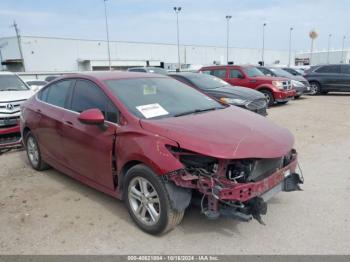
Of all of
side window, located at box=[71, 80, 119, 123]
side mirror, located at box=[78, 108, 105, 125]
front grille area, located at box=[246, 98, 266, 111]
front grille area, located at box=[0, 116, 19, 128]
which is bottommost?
front grille area, located at box=[246, 98, 266, 111]

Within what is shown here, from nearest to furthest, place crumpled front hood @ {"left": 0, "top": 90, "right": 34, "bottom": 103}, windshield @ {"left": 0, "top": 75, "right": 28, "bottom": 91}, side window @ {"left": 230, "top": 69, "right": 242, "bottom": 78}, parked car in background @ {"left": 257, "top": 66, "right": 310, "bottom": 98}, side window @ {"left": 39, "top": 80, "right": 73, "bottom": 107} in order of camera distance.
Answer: side window @ {"left": 39, "top": 80, "right": 73, "bottom": 107}
crumpled front hood @ {"left": 0, "top": 90, "right": 34, "bottom": 103}
windshield @ {"left": 0, "top": 75, "right": 28, "bottom": 91}
side window @ {"left": 230, "top": 69, "right": 242, "bottom": 78}
parked car in background @ {"left": 257, "top": 66, "right": 310, "bottom": 98}

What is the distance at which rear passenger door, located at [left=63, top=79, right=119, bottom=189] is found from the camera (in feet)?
12.6

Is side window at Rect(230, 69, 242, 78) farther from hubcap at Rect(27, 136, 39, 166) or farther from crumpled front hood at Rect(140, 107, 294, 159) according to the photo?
crumpled front hood at Rect(140, 107, 294, 159)

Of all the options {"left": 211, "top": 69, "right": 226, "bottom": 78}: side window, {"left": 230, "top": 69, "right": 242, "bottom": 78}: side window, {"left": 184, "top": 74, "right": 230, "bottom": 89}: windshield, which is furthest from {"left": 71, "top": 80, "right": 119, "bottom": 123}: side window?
{"left": 230, "top": 69, "right": 242, "bottom": 78}: side window

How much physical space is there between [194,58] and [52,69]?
1400 inches

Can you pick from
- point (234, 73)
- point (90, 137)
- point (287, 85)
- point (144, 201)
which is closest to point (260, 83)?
point (234, 73)

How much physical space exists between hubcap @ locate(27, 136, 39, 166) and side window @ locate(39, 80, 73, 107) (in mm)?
805

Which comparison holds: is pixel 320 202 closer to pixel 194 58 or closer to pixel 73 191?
pixel 73 191

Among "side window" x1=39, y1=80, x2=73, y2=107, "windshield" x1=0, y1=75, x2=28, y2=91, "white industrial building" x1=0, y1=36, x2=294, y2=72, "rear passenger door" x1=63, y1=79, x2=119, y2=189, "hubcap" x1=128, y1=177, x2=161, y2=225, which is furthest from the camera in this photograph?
"white industrial building" x1=0, y1=36, x2=294, y2=72

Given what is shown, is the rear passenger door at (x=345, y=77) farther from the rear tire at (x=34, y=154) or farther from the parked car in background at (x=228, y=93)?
the rear tire at (x=34, y=154)

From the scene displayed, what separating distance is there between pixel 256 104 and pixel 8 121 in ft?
20.7

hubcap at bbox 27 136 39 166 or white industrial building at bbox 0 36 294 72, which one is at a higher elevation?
white industrial building at bbox 0 36 294 72

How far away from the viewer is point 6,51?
6169cm

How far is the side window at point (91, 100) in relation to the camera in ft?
12.7
